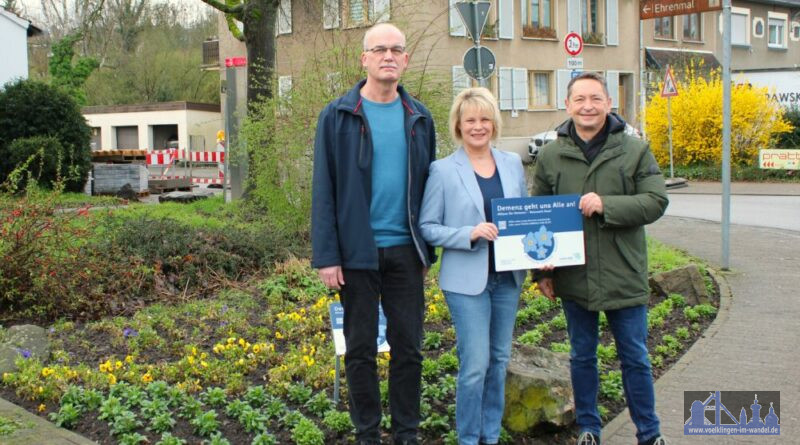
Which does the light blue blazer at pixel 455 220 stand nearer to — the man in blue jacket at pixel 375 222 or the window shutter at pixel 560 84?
the man in blue jacket at pixel 375 222

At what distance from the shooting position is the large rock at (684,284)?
8414 millimetres

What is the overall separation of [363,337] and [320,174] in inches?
31.8

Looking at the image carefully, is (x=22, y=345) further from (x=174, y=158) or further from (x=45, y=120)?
(x=174, y=158)

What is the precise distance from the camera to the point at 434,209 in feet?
14.4

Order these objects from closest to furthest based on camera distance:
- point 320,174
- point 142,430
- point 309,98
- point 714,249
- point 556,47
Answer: point 320,174
point 142,430
point 309,98
point 714,249
point 556,47

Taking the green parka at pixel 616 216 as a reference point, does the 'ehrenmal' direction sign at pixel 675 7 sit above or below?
above

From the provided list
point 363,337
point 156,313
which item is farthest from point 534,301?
point 363,337

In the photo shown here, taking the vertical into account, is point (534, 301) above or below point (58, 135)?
below

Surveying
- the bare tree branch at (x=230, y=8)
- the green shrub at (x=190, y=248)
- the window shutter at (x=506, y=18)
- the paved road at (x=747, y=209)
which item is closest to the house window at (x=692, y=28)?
the window shutter at (x=506, y=18)

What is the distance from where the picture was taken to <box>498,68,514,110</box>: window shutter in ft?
108

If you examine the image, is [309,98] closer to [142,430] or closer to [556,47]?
[142,430]

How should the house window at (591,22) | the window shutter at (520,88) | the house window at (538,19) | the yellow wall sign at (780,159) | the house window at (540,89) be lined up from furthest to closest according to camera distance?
the house window at (591,22)
the house window at (540,89)
the house window at (538,19)
the window shutter at (520,88)
the yellow wall sign at (780,159)

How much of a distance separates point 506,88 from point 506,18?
2.48m

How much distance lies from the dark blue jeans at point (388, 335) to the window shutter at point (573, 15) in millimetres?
32438
